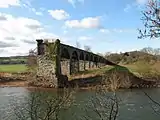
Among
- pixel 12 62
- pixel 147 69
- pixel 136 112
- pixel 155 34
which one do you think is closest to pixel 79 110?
pixel 136 112

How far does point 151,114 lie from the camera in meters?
27.6

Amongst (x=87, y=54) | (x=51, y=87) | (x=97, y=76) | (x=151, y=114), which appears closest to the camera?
(x=151, y=114)

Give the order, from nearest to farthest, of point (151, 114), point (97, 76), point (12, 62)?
point (151, 114) → point (97, 76) → point (12, 62)

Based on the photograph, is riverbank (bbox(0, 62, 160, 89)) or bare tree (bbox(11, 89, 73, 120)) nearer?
bare tree (bbox(11, 89, 73, 120))

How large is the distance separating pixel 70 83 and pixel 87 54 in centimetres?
2943

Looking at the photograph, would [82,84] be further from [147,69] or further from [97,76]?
[147,69]

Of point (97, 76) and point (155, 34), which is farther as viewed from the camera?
point (97, 76)

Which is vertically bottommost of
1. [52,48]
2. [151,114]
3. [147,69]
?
[151,114]

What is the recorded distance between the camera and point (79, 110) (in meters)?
28.6

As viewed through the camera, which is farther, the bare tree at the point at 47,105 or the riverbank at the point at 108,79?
the riverbank at the point at 108,79

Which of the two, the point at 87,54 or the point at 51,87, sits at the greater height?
the point at 87,54

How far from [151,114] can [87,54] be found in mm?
61931

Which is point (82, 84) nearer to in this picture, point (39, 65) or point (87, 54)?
point (39, 65)

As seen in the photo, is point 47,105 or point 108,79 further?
point 108,79
